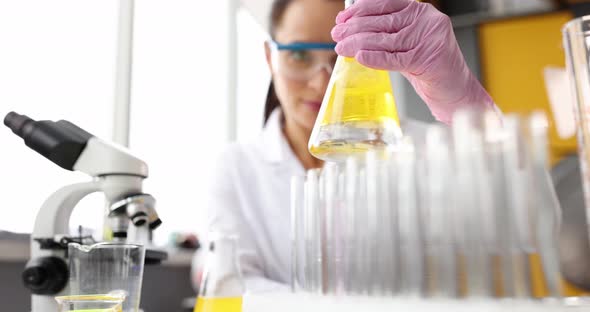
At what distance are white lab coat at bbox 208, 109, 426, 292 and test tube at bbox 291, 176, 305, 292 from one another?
726 mm

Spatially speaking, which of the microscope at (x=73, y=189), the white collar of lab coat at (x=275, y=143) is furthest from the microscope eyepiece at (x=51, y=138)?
the white collar of lab coat at (x=275, y=143)

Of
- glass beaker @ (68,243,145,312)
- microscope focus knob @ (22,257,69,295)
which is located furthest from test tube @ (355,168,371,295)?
microscope focus knob @ (22,257,69,295)

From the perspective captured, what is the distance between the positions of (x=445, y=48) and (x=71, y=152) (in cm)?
54

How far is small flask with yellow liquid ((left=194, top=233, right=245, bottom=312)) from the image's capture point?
72cm

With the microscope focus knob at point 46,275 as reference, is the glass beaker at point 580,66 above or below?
above

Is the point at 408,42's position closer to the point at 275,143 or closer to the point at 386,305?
the point at 386,305

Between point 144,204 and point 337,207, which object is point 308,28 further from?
point 337,207

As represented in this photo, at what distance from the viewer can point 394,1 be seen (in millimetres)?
673

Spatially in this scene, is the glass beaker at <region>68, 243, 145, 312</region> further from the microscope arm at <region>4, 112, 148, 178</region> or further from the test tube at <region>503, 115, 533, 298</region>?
the test tube at <region>503, 115, 533, 298</region>

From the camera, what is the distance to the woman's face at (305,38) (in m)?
1.26

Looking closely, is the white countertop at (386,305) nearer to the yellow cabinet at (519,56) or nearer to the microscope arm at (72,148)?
the microscope arm at (72,148)

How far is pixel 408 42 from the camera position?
68cm

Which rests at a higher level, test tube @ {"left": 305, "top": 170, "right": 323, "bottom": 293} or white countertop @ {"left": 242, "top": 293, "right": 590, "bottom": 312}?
test tube @ {"left": 305, "top": 170, "right": 323, "bottom": 293}

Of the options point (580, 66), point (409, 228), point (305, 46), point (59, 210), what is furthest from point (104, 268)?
point (305, 46)
